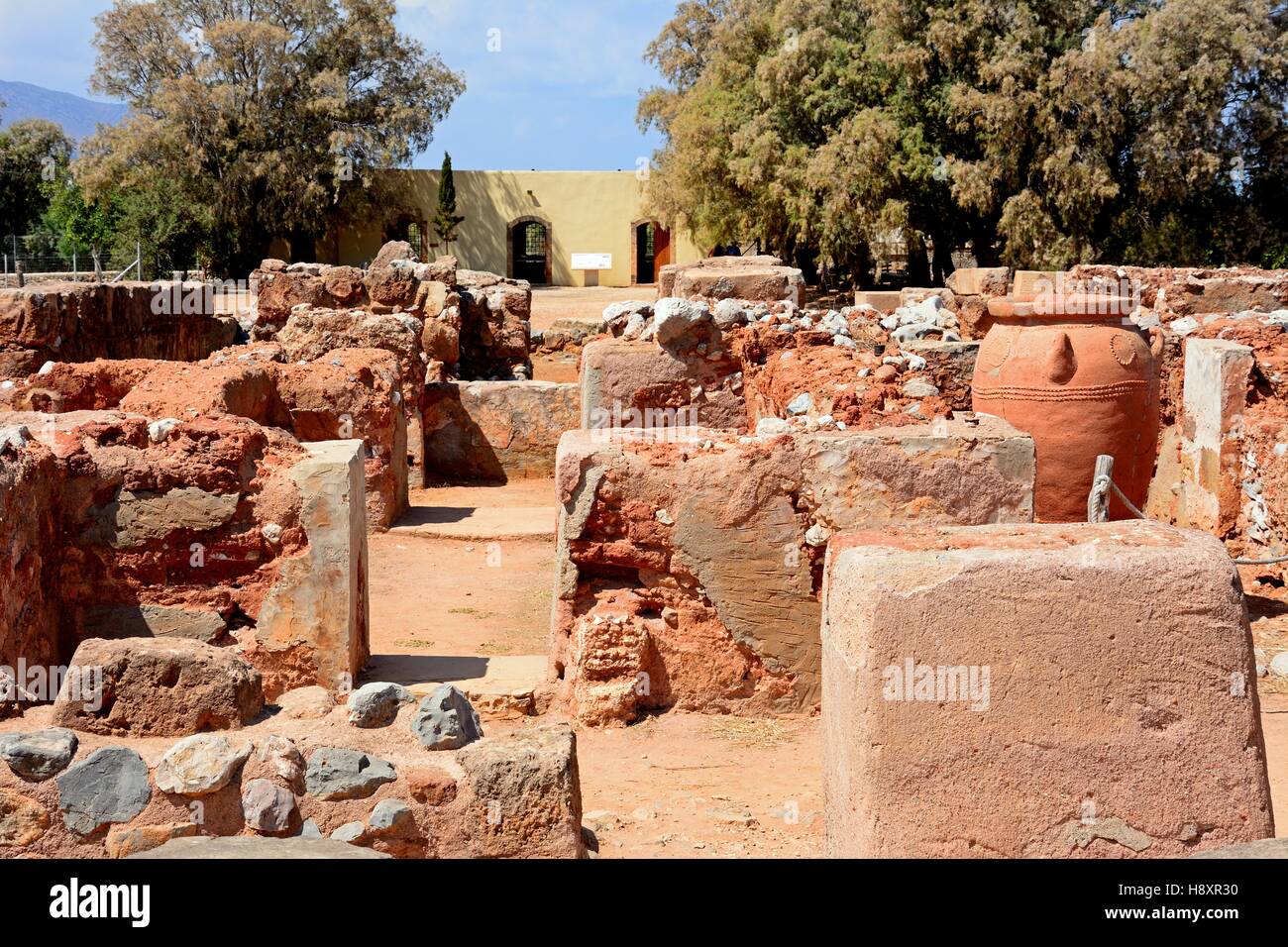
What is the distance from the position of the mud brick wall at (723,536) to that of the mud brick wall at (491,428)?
7329mm

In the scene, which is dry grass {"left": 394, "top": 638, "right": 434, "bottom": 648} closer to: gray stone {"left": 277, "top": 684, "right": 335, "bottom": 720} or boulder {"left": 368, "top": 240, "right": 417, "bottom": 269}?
gray stone {"left": 277, "top": 684, "right": 335, "bottom": 720}

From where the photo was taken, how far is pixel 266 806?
3328 mm

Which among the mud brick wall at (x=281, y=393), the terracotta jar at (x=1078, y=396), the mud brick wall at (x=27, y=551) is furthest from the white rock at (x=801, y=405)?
the mud brick wall at (x=27, y=551)

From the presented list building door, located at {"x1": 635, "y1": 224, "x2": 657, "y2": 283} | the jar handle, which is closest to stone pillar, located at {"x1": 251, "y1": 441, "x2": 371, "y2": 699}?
the jar handle

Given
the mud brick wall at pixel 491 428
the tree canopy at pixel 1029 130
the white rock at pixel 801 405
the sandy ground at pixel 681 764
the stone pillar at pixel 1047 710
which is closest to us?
the stone pillar at pixel 1047 710

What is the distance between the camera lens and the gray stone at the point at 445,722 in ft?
11.8

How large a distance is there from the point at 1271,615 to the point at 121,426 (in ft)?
20.8

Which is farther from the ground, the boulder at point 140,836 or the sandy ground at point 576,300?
the sandy ground at point 576,300

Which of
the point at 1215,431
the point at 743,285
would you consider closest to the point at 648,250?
the point at 743,285

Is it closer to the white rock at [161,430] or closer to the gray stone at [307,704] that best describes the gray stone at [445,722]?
the gray stone at [307,704]
